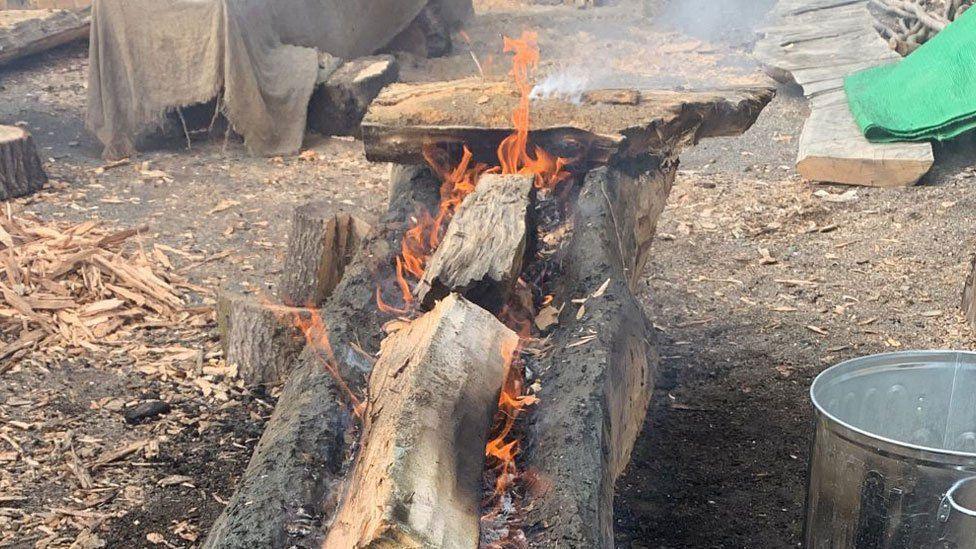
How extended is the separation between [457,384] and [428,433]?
0.27 metres

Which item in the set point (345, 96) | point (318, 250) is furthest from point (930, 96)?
point (318, 250)

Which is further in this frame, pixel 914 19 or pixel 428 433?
pixel 914 19

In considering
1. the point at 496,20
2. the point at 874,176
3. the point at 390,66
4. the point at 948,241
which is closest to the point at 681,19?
the point at 496,20

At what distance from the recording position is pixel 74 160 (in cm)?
782

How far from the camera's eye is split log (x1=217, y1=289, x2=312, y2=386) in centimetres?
414

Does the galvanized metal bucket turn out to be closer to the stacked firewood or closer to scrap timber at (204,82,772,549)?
scrap timber at (204,82,772,549)

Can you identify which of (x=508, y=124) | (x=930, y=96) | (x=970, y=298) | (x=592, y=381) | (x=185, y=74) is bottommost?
(x=970, y=298)

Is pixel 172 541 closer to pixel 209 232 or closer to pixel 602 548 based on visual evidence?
pixel 602 548

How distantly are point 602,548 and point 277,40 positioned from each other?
7.50 m

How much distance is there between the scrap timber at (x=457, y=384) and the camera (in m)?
2.22

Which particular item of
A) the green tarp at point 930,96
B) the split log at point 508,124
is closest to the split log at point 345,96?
the split log at point 508,124

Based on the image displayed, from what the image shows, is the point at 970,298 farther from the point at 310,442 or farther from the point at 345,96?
the point at 345,96

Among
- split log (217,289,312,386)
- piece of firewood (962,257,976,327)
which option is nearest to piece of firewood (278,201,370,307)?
split log (217,289,312,386)

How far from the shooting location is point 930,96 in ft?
23.5
